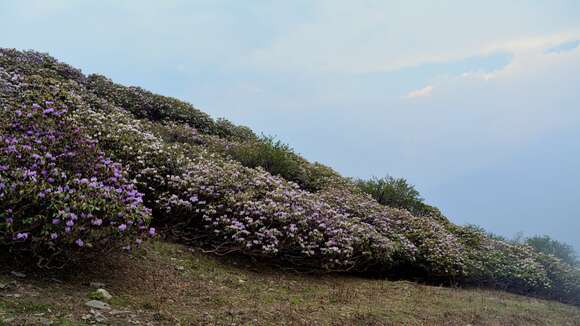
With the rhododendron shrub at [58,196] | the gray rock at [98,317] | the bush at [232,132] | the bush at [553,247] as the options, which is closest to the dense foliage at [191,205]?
the rhododendron shrub at [58,196]

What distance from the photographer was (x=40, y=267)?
184 inches

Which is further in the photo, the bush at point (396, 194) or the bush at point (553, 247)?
the bush at point (553, 247)

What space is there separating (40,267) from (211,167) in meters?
4.15

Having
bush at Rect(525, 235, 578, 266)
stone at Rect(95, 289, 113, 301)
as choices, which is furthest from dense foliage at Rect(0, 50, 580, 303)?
bush at Rect(525, 235, 578, 266)

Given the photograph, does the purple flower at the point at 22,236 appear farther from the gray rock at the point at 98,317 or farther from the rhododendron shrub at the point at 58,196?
the gray rock at the point at 98,317

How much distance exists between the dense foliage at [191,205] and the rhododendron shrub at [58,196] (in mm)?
15

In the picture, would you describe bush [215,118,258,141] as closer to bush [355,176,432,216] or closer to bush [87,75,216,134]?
bush [87,75,216,134]

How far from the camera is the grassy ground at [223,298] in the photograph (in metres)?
4.12

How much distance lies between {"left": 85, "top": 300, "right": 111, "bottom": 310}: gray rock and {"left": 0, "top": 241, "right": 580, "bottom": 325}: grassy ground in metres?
0.06

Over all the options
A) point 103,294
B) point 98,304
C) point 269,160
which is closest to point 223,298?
point 103,294

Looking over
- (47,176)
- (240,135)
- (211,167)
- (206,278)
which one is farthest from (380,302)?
(240,135)

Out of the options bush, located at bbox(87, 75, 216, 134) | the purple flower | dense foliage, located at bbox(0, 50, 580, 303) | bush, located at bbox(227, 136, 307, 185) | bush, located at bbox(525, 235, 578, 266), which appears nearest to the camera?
the purple flower

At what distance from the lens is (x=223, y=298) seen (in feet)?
17.7

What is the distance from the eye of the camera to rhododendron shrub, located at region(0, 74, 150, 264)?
4.50m
